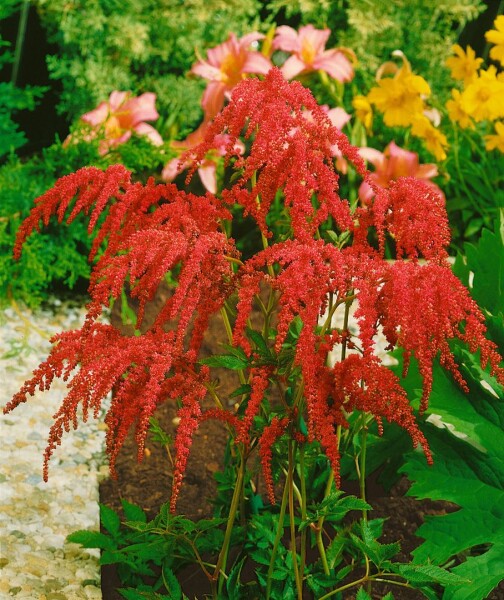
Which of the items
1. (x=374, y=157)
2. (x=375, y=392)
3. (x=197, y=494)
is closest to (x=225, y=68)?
(x=374, y=157)

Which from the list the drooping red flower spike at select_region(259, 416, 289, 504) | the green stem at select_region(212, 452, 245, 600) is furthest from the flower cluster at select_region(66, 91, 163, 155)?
the drooping red flower spike at select_region(259, 416, 289, 504)

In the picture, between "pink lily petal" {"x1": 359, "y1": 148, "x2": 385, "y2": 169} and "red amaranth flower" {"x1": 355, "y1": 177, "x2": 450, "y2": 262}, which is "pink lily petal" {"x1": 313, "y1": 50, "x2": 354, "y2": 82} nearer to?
"pink lily petal" {"x1": 359, "y1": 148, "x2": 385, "y2": 169}

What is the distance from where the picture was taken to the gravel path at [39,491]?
1.88 metres

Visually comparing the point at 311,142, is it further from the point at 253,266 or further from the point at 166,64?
the point at 166,64

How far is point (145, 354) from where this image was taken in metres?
1.27

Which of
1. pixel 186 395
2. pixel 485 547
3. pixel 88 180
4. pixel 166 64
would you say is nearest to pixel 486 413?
pixel 485 547

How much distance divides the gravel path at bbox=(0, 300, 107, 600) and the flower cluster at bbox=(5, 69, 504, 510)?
2.16 ft

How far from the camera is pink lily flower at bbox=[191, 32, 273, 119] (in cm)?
311

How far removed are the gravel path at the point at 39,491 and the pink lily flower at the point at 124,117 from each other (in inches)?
37.1

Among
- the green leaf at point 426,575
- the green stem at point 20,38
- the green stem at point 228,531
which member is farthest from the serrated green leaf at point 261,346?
the green stem at point 20,38

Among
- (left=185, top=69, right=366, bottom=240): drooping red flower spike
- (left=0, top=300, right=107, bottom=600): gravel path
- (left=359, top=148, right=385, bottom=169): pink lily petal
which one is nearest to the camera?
(left=185, top=69, right=366, bottom=240): drooping red flower spike

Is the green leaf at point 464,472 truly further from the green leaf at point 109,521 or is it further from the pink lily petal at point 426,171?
the pink lily petal at point 426,171

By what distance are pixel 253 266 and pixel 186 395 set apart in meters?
0.25

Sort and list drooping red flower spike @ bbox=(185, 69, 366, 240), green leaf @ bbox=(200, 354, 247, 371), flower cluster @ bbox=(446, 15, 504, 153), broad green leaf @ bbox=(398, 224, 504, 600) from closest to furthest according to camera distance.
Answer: drooping red flower spike @ bbox=(185, 69, 366, 240) → green leaf @ bbox=(200, 354, 247, 371) → broad green leaf @ bbox=(398, 224, 504, 600) → flower cluster @ bbox=(446, 15, 504, 153)
